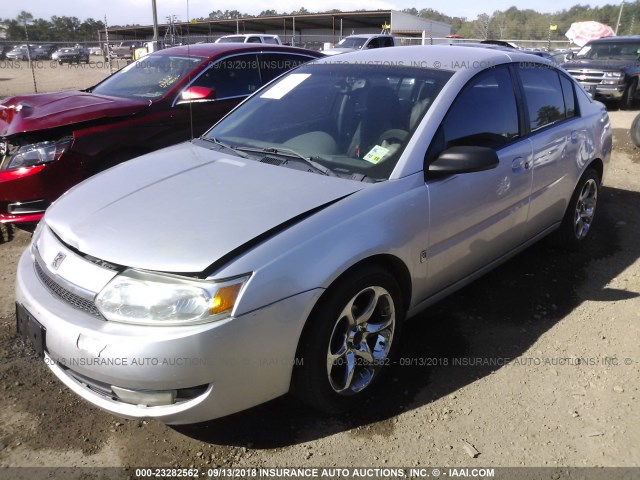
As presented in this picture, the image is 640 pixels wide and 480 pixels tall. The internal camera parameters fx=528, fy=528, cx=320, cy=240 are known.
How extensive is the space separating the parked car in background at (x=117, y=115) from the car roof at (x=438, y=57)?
6.55 feet

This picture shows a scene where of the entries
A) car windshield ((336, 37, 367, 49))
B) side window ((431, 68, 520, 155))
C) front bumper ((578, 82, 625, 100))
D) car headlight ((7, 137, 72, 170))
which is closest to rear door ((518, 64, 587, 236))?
side window ((431, 68, 520, 155))

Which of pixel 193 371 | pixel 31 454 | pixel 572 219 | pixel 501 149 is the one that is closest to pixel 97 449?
pixel 31 454

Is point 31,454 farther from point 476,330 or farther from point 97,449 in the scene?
point 476,330

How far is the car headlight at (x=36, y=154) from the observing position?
4273 millimetres

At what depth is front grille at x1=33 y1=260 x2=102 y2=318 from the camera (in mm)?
2166

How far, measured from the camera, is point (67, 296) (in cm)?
228

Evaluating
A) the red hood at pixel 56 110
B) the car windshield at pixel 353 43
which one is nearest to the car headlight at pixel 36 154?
the red hood at pixel 56 110

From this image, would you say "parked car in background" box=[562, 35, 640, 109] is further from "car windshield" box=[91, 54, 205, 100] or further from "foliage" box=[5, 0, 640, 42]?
"foliage" box=[5, 0, 640, 42]

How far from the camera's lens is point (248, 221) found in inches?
90.4

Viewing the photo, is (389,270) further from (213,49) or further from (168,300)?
(213,49)

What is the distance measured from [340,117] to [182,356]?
1794 millimetres

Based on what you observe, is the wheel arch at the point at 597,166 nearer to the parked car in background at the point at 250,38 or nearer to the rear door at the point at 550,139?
the rear door at the point at 550,139

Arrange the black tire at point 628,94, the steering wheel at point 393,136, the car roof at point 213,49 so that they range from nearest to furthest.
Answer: the steering wheel at point 393,136
the car roof at point 213,49
the black tire at point 628,94

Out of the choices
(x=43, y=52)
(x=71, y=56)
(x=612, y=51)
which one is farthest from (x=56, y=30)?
(x=612, y=51)
